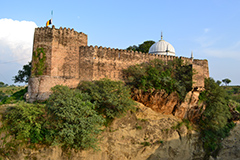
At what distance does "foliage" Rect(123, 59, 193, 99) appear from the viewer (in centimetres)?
1747

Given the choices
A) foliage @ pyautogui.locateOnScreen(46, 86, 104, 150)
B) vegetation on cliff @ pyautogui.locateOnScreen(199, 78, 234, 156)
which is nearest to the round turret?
vegetation on cliff @ pyautogui.locateOnScreen(199, 78, 234, 156)

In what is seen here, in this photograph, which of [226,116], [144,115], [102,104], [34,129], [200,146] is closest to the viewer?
[34,129]

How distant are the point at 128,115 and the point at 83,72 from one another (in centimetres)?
451

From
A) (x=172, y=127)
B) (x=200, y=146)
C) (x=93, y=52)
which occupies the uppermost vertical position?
(x=93, y=52)

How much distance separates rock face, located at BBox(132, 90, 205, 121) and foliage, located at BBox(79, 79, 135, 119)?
1957 millimetres

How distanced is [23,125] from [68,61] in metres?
5.78

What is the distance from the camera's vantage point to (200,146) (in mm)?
18047

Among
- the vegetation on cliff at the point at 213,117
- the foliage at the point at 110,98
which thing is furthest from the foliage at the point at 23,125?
the vegetation on cliff at the point at 213,117

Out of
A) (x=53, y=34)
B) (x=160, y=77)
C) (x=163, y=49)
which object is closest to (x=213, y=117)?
(x=160, y=77)

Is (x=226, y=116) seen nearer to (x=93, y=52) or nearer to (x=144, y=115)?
(x=144, y=115)

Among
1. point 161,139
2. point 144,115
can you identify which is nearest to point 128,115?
point 144,115

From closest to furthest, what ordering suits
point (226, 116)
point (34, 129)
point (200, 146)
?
point (34, 129) → point (200, 146) → point (226, 116)

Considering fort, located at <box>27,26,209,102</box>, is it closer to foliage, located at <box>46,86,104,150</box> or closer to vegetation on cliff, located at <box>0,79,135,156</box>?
vegetation on cliff, located at <box>0,79,135,156</box>

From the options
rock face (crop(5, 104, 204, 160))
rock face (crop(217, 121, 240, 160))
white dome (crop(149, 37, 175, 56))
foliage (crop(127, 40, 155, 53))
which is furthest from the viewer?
foliage (crop(127, 40, 155, 53))
